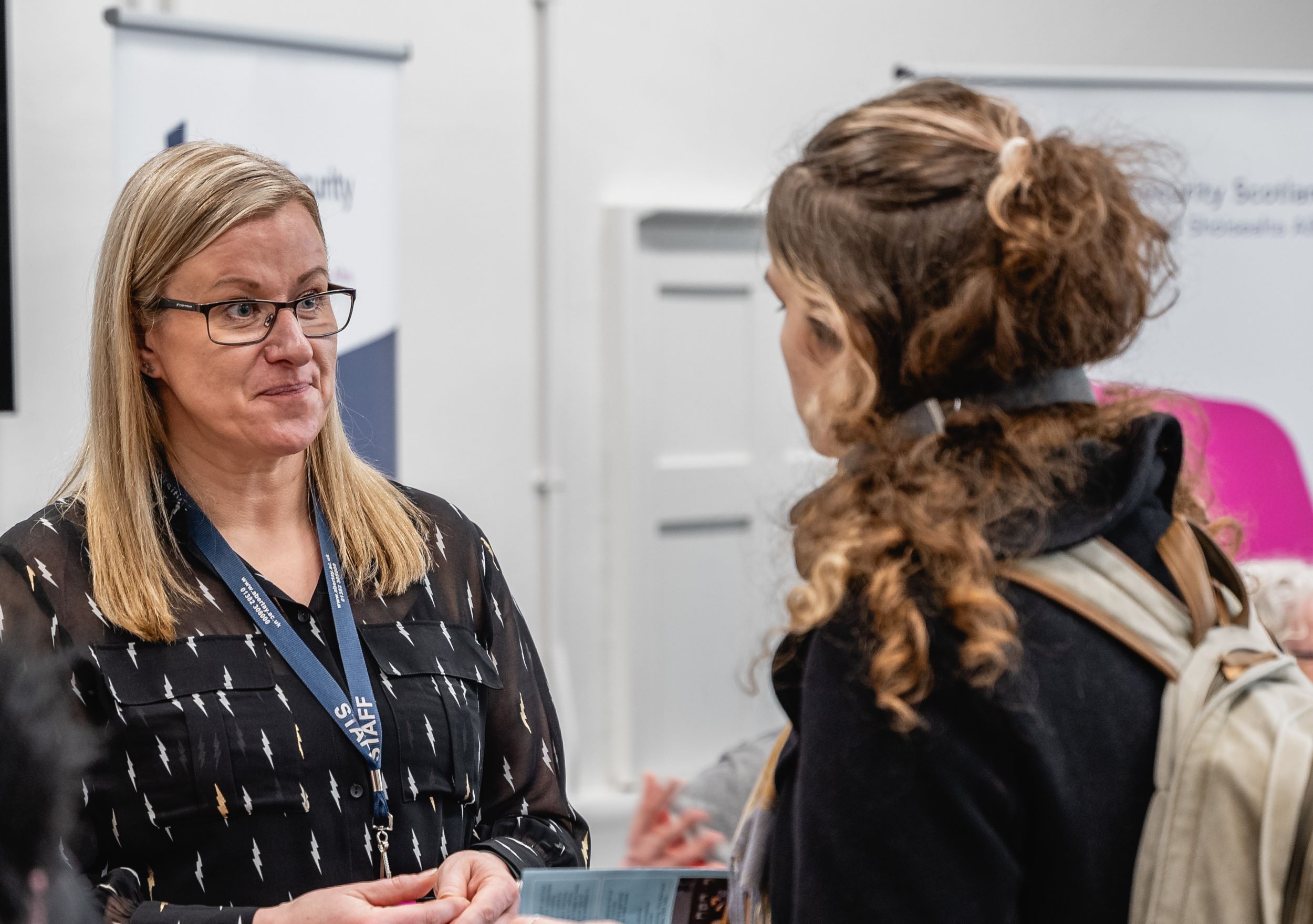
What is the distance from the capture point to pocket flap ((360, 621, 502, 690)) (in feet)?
5.07

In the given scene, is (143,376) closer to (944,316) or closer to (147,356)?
(147,356)

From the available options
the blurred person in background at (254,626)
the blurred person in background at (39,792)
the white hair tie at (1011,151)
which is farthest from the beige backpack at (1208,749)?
the blurred person in background at (39,792)

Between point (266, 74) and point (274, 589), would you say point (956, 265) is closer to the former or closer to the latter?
point (274, 589)

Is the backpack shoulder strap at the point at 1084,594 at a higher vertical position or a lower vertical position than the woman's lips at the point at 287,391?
lower

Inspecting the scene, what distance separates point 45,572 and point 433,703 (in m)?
0.46

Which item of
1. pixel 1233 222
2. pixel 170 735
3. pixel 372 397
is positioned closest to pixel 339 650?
pixel 170 735

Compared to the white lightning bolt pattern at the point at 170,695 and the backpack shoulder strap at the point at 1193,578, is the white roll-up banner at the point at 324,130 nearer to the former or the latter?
the white lightning bolt pattern at the point at 170,695

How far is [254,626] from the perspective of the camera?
4.89ft

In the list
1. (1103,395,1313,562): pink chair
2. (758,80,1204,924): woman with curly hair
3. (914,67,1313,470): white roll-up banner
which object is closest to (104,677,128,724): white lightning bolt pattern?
(758,80,1204,924): woman with curly hair

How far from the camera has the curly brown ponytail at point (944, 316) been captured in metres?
0.93

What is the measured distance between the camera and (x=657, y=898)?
120 centimetres

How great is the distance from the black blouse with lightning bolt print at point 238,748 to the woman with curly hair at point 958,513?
580 mm

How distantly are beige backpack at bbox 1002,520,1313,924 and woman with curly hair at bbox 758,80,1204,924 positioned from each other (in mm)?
17

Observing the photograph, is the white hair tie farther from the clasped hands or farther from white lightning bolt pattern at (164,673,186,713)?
white lightning bolt pattern at (164,673,186,713)
